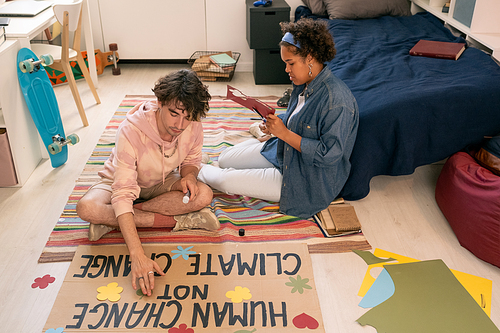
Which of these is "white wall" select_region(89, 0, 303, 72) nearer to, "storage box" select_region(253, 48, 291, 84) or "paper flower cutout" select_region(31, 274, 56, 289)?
"storage box" select_region(253, 48, 291, 84)

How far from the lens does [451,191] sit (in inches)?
81.8

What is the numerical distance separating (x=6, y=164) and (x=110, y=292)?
43.0 inches

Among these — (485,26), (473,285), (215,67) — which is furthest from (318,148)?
(215,67)

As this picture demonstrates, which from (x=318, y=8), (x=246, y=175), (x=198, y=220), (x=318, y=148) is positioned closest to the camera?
(x=318, y=148)

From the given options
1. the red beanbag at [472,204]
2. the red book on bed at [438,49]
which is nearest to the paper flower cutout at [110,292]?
the red beanbag at [472,204]

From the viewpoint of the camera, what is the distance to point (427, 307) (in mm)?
1627

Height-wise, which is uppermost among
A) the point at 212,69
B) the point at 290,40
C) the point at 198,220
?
the point at 290,40

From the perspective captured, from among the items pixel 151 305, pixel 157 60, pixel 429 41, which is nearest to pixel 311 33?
pixel 151 305

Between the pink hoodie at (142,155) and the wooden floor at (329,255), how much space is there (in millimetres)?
457

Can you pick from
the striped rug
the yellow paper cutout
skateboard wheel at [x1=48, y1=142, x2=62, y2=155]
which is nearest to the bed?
the striped rug

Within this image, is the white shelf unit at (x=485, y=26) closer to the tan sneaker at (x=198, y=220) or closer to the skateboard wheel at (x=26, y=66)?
the tan sneaker at (x=198, y=220)

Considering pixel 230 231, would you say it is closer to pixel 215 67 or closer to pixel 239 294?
pixel 239 294

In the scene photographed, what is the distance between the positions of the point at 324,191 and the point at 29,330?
134 cm

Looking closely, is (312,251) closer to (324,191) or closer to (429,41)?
(324,191)
